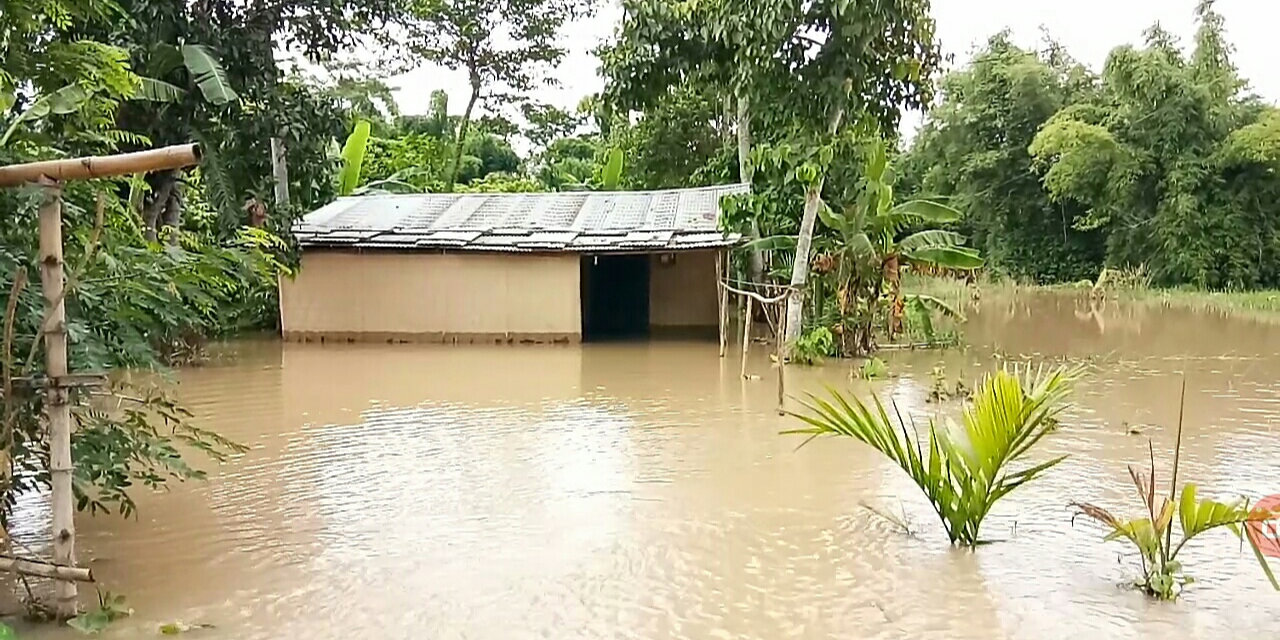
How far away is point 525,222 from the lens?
1645 cm

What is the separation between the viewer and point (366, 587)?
16.1 feet

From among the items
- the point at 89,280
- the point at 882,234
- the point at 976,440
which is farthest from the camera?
the point at 882,234

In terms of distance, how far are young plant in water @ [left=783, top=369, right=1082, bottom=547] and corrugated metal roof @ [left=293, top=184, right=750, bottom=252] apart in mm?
9285

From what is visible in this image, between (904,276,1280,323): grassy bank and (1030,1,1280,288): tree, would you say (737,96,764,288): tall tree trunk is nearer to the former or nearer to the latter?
(904,276,1280,323): grassy bank

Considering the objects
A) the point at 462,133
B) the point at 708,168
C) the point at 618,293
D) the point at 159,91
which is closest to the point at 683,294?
the point at 618,293

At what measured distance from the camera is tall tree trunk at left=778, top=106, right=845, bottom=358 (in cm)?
1274

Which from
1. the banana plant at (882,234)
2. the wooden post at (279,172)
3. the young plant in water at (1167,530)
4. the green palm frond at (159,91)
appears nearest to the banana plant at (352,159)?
the wooden post at (279,172)

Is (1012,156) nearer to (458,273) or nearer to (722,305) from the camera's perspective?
(722,305)

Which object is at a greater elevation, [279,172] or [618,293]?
[279,172]

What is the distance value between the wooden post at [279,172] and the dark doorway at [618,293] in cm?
532

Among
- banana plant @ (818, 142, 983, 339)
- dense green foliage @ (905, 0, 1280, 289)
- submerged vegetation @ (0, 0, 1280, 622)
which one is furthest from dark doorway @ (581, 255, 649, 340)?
dense green foliage @ (905, 0, 1280, 289)

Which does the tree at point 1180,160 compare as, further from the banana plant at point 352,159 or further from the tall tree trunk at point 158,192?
the tall tree trunk at point 158,192

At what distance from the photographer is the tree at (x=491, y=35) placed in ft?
71.8

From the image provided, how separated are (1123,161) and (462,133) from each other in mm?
16145
